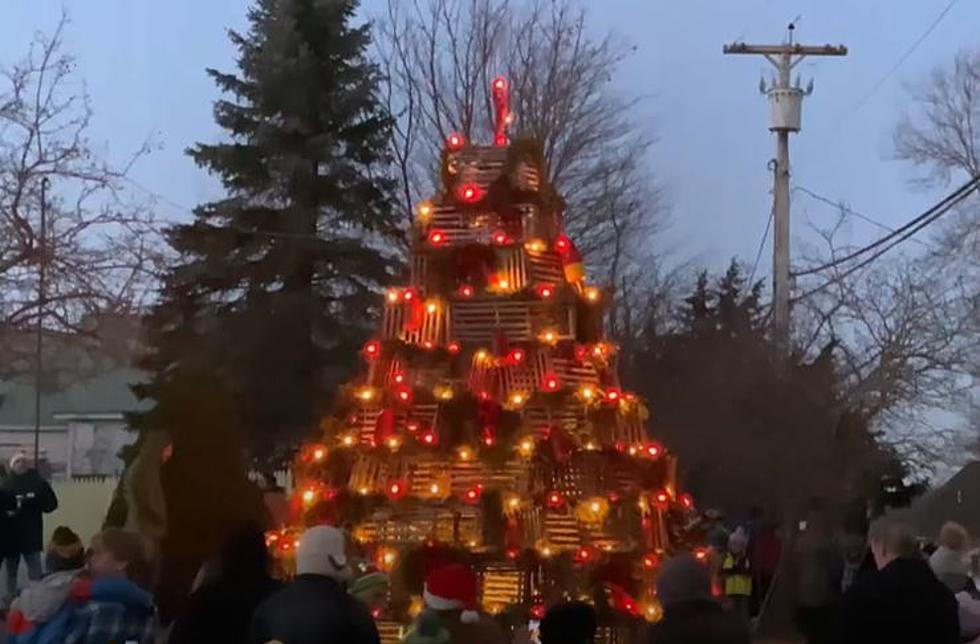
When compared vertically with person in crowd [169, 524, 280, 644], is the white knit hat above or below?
above

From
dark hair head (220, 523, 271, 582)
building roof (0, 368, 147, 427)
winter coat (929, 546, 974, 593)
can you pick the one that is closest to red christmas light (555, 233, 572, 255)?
winter coat (929, 546, 974, 593)

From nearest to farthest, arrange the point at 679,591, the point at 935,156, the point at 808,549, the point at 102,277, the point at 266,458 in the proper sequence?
1. the point at 679,591
2. the point at 808,549
3. the point at 102,277
4. the point at 266,458
5. the point at 935,156

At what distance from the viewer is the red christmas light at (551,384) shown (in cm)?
1227

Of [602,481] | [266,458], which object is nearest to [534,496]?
[602,481]

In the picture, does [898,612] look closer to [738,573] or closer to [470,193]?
[470,193]

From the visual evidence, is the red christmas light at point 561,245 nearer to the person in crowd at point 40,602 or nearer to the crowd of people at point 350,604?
the crowd of people at point 350,604

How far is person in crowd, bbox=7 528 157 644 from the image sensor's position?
7414 millimetres

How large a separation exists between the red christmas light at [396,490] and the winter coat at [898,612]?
5.72 m

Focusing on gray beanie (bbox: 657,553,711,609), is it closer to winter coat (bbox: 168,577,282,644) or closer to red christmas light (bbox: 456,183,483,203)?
winter coat (bbox: 168,577,282,644)

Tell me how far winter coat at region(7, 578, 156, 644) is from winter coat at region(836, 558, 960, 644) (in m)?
3.17

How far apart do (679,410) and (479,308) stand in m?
15.8

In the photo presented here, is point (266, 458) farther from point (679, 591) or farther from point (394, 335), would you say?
point (679, 591)

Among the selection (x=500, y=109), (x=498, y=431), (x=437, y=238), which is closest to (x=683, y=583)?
(x=498, y=431)

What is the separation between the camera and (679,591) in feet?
20.2
